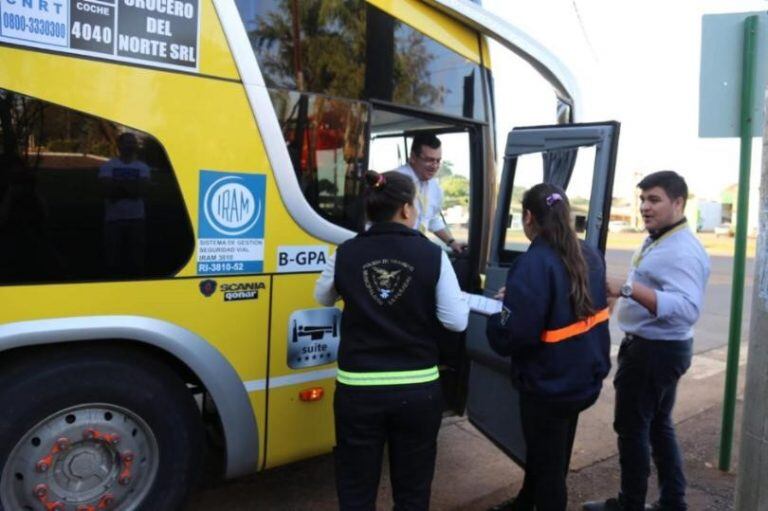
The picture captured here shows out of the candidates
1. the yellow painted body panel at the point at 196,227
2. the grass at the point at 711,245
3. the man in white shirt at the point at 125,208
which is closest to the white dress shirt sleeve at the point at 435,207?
the yellow painted body panel at the point at 196,227

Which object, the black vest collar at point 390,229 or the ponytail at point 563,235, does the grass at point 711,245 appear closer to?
the ponytail at point 563,235

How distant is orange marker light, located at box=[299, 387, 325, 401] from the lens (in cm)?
324

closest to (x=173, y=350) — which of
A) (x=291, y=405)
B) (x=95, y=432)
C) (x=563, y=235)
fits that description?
(x=95, y=432)

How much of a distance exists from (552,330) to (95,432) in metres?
1.96

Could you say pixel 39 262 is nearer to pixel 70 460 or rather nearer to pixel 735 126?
pixel 70 460

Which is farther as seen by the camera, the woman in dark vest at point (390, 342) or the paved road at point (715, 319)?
the paved road at point (715, 319)

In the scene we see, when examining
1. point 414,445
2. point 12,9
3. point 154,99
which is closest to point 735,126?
point 414,445

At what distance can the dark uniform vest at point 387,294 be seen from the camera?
247 centimetres

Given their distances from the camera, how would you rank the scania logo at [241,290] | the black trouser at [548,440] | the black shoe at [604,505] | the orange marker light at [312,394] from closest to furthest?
the black trouser at [548,440] < the scania logo at [241,290] < the orange marker light at [312,394] < the black shoe at [604,505]

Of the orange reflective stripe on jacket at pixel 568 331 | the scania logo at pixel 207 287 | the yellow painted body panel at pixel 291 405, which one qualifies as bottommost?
the yellow painted body panel at pixel 291 405

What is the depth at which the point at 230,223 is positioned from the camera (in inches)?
114

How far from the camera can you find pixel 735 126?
4.22 meters

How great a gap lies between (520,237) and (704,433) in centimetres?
274

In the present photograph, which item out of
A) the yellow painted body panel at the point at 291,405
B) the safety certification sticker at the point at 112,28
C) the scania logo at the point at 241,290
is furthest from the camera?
the yellow painted body panel at the point at 291,405
